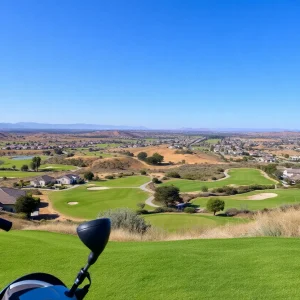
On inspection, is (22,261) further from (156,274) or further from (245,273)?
(245,273)

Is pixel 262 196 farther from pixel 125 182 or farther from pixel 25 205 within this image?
pixel 25 205

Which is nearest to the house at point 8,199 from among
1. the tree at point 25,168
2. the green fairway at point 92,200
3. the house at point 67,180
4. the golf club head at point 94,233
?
the green fairway at point 92,200

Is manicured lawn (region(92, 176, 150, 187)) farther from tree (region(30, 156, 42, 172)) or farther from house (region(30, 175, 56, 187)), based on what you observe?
tree (region(30, 156, 42, 172))

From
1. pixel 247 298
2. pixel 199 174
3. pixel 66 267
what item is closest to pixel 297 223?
pixel 247 298

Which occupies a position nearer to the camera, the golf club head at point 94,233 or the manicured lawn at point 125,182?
the golf club head at point 94,233

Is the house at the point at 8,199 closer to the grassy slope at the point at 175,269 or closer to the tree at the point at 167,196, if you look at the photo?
the tree at the point at 167,196
